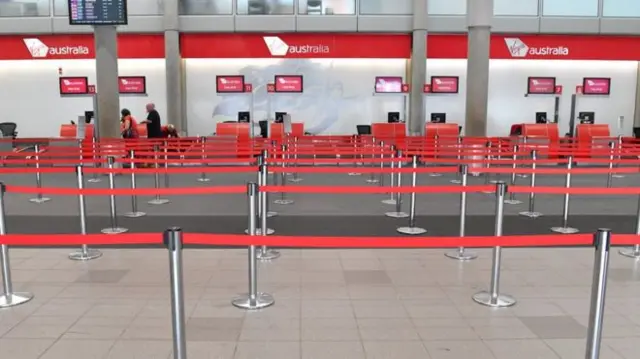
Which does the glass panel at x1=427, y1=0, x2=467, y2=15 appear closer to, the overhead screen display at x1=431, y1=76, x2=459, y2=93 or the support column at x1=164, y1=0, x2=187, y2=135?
the overhead screen display at x1=431, y1=76, x2=459, y2=93

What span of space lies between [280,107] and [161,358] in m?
20.8

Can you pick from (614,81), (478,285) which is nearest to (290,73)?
(614,81)

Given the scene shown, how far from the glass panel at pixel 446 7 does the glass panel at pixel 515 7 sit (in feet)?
4.51

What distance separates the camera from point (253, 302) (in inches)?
197

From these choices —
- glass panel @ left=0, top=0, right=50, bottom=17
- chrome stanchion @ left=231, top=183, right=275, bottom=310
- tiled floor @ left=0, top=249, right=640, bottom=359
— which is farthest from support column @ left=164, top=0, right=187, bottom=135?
chrome stanchion @ left=231, top=183, right=275, bottom=310

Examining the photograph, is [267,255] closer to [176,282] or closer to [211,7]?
[176,282]

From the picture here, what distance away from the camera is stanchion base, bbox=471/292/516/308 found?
5.04m

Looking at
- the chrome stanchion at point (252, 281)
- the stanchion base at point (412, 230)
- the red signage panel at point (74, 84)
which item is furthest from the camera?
the red signage panel at point (74, 84)

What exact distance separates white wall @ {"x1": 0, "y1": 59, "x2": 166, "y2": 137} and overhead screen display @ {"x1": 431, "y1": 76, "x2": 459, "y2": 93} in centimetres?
1148

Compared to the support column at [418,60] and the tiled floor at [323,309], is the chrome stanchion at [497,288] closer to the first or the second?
the tiled floor at [323,309]

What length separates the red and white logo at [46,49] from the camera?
23.0 meters

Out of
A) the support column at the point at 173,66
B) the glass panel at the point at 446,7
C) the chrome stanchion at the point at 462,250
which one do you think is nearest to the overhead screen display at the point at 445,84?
the glass panel at the point at 446,7

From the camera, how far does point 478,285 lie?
561 centimetres

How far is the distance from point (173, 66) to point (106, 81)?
7115 mm
